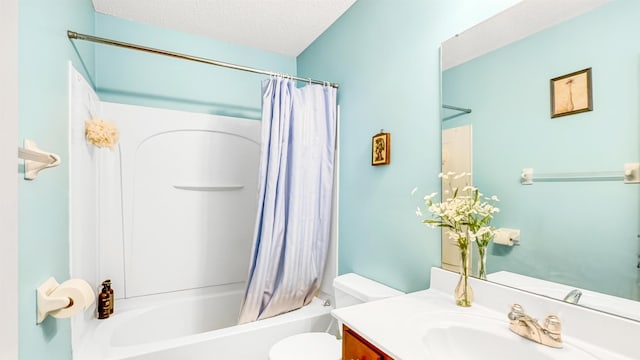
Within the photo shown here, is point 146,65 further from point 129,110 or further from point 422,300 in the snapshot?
point 422,300

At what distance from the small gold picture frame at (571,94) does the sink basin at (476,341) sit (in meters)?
0.69

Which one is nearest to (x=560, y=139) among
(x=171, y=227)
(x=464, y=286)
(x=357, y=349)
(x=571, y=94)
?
(x=571, y=94)

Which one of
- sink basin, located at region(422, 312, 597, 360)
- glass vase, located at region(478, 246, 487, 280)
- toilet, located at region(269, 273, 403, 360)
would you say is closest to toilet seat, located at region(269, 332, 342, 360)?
toilet, located at region(269, 273, 403, 360)

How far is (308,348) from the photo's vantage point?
4.82 ft

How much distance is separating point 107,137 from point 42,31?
2.33 ft

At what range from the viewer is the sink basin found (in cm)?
83

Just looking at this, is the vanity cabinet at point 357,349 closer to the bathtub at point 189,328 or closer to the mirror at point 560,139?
the mirror at point 560,139

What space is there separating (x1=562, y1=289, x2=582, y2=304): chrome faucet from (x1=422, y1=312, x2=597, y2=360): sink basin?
13 cm

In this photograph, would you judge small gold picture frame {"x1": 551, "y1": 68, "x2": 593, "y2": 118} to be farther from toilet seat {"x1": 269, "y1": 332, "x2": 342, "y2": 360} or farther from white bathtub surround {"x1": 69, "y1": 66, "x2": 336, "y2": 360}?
white bathtub surround {"x1": 69, "y1": 66, "x2": 336, "y2": 360}

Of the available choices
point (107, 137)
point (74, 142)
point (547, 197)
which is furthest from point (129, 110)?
point (547, 197)

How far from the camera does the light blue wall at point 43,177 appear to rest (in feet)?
2.94

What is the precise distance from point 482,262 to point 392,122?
2.66 feet

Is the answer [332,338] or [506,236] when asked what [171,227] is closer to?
[332,338]

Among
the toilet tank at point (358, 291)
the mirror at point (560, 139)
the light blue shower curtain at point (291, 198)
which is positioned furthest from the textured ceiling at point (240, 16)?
the toilet tank at point (358, 291)
